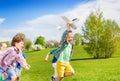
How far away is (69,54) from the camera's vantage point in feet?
41.8

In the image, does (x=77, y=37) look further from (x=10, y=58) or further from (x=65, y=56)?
(x=10, y=58)

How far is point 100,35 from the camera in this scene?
5875cm

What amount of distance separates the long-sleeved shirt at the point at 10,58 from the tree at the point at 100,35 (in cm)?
4587

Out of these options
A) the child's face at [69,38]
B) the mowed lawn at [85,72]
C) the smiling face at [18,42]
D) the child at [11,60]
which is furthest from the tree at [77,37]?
the child at [11,60]

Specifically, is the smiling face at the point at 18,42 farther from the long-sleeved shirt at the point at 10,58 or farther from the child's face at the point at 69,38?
the child's face at the point at 69,38

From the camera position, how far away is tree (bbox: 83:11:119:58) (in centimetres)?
5764

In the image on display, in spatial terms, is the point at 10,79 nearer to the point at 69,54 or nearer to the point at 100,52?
the point at 69,54

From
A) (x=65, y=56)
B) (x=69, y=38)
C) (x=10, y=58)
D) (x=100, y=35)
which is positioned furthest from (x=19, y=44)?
(x=100, y=35)

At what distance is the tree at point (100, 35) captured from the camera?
5764cm

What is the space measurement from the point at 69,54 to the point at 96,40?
152 feet

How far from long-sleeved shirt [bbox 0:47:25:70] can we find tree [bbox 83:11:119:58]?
150 ft

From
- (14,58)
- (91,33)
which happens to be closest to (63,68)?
(14,58)

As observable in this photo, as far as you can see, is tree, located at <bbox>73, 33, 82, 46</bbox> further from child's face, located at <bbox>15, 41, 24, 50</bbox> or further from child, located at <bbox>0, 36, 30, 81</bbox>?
child, located at <bbox>0, 36, 30, 81</bbox>

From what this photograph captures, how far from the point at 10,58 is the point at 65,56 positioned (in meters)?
2.00
